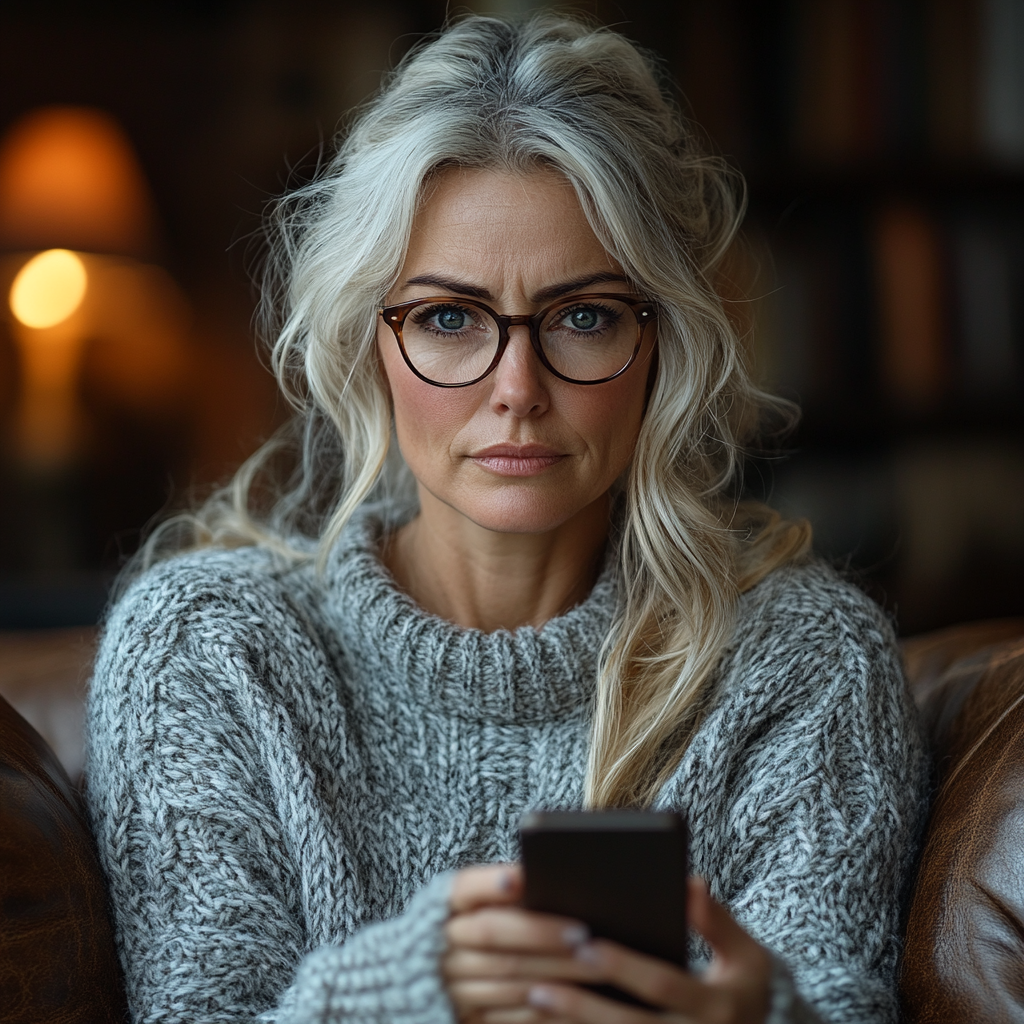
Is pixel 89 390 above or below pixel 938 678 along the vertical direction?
above

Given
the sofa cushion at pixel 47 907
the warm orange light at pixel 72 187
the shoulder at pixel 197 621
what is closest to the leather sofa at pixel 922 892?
the sofa cushion at pixel 47 907

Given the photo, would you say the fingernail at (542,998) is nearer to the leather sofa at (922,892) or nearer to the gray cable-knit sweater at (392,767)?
the gray cable-knit sweater at (392,767)

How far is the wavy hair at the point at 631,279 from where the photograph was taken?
4.08 ft

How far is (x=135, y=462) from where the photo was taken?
3.06 metres

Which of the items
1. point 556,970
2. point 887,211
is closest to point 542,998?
point 556,970

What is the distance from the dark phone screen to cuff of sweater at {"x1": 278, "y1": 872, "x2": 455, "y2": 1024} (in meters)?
0.09

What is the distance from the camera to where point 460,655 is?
1.27 m

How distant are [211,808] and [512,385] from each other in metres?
0.50

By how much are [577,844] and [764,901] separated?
0.43 meters

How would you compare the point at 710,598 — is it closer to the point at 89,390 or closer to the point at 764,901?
A: the point at 764,901

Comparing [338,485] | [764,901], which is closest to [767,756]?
[764,901]

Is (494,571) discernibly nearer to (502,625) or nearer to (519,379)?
(502,625)

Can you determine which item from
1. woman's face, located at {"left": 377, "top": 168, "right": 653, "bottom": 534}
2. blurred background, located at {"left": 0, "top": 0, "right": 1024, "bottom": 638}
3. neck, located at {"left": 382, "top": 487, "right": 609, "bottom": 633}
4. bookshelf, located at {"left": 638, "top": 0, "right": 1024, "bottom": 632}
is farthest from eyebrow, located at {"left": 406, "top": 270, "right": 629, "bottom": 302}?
bookshelf, located at {"left": 638, "top": 0, "right": 1024, "bottom": 632}

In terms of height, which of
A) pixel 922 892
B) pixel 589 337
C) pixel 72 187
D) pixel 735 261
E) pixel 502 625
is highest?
pixel 72 187
